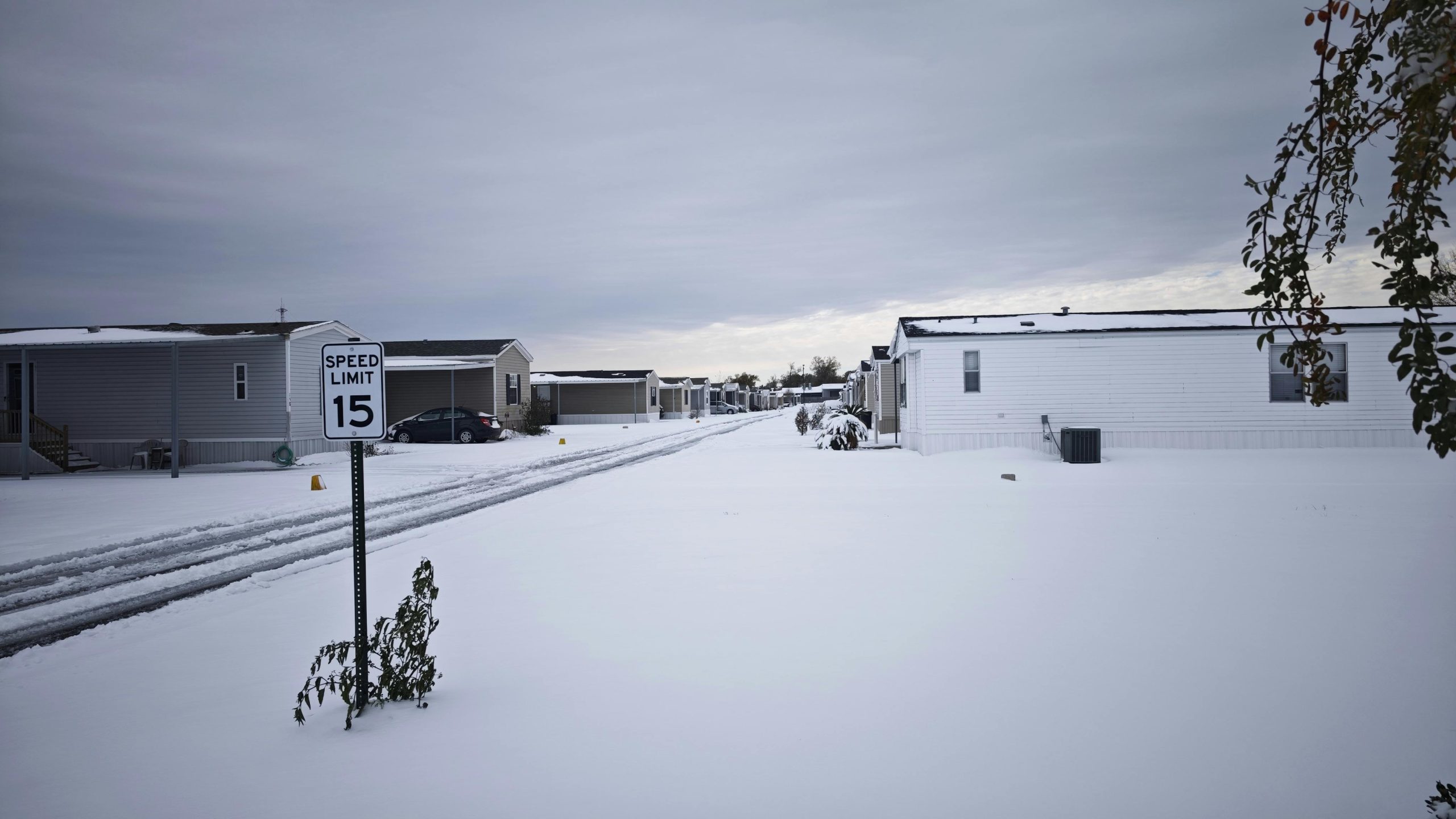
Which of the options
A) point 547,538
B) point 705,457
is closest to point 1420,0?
point 547,538

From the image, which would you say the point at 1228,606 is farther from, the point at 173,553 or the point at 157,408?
the point at 157,408

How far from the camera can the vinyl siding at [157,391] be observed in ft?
72.6

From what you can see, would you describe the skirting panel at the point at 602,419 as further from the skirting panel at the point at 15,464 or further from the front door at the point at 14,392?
the skirting panel at the point at 15,464

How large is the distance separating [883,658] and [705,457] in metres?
17.2

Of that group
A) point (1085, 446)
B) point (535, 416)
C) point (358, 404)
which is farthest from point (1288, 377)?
point (535, 416)

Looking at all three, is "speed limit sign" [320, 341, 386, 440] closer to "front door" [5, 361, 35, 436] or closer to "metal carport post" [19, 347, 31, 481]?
"metal carport post" [19, 347, 31, 481]

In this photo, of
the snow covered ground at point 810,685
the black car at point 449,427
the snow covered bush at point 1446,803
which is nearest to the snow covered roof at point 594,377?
the black car at point 449,427

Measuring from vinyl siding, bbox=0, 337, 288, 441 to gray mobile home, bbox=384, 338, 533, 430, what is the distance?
1187 cm

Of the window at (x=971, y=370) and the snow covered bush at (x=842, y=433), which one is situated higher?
the window at (x=971, y=370)

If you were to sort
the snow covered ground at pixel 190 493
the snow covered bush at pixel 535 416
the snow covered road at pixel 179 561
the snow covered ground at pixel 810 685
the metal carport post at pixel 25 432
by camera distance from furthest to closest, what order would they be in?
the snow covered bush at pixel 535 416, the metal carport post at pixel 25 432, the snow covered ground at pixel 190 493, the snow covered road at pixel 179 561, the snow covered ground at pixel 810 685

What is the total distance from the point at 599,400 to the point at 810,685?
162ft

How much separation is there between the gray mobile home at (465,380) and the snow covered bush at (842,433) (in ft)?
57.4

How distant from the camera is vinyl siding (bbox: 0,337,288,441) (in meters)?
22.1

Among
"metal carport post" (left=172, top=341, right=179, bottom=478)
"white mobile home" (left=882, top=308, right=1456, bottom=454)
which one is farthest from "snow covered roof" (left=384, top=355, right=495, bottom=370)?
"white mobile home" (left=882, top=308, right=1456, bottom=454)
